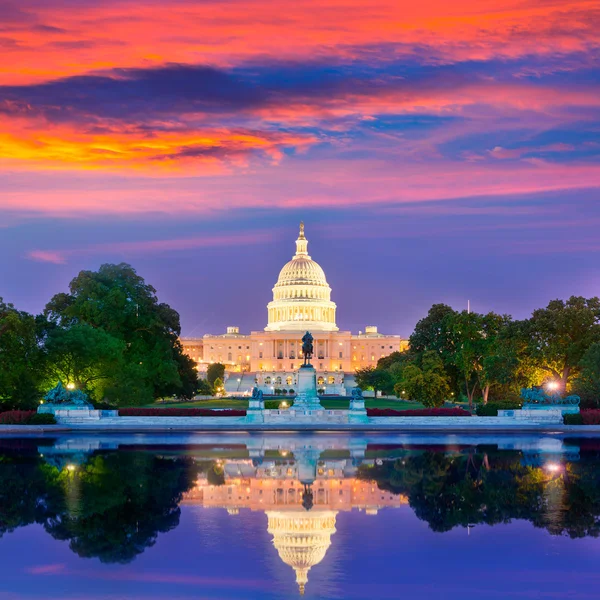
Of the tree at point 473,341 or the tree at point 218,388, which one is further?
the tree at point 218,388

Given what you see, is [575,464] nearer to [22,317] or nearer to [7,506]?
[7,506]

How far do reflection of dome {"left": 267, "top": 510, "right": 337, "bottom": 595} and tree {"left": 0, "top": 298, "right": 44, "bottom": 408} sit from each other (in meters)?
39.5

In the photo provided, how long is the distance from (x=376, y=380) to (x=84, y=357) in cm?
5528

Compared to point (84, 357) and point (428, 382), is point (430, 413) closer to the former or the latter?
point (428, 382)

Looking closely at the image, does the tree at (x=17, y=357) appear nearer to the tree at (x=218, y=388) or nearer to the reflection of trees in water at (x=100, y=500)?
the reflection of trees in water at (x=100, y=500)

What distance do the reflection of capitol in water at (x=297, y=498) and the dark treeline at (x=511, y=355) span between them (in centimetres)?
3294

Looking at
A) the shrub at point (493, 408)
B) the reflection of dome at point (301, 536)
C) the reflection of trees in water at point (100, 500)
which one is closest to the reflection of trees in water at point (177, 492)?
the reflection of trees in water at point (100, 500)

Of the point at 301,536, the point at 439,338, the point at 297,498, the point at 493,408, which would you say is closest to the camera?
the point at 301,536

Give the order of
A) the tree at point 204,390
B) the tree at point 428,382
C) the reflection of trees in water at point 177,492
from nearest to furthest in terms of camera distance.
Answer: the reflection of trees in water at point 177,492, the tree at point 428,382, the tree at point 204,390

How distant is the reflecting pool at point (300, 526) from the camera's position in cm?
1694

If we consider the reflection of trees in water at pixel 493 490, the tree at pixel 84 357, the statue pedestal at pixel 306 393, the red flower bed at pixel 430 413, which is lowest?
the reflection of trees in water at pixel 493 490

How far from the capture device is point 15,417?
54000mm

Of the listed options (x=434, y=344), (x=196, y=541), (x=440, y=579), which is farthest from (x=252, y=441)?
(x=434, y=344)

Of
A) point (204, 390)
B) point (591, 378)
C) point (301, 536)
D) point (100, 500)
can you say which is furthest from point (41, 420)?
point (204, 390)
